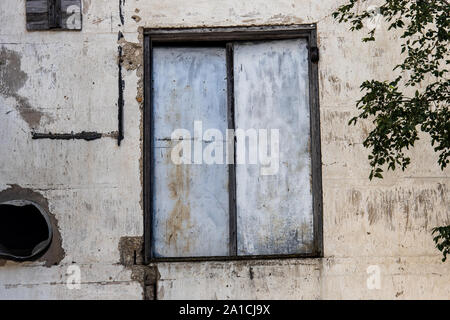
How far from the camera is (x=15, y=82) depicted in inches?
327

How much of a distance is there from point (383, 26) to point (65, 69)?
2997 millimetres

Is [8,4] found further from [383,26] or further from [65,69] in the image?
[383,26]

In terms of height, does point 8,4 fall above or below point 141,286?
above

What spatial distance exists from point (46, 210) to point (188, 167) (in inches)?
53.4

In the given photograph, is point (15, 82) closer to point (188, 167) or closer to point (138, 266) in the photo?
point (188, 167)

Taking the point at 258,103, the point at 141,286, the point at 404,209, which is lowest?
the point at 141,286

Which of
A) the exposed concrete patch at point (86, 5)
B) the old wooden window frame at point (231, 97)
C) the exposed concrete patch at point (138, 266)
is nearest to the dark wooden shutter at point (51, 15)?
the exposed concrete patch at point (86, 5)

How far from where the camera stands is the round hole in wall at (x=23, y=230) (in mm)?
8016

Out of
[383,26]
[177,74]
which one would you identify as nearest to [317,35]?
[383,26]

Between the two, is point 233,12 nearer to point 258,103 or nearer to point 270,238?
point 258,103

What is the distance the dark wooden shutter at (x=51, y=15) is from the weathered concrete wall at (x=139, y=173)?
66mm

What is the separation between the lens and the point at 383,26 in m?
8.31

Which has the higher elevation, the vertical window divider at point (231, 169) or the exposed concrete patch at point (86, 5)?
the exposed concrete patch at point (86, 5)

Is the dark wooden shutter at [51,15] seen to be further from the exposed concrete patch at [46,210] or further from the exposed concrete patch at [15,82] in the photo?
the exposed concrete patch at [46,210]
